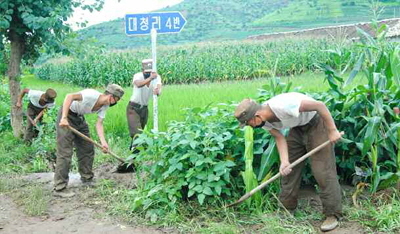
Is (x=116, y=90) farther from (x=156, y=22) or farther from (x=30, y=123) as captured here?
(x=30, y=123)

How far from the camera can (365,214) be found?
5.30 meters

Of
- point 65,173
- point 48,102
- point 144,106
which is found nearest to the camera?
point 65,173

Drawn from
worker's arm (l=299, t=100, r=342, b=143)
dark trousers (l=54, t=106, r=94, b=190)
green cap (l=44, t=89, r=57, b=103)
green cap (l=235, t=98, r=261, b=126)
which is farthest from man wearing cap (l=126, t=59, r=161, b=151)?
worker's arm (l=299, t=100, r=342, b=143)

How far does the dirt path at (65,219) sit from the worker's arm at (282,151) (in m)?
1.45

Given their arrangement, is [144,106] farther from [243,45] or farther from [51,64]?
[51,64]

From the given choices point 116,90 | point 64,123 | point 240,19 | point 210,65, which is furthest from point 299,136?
point 240,19

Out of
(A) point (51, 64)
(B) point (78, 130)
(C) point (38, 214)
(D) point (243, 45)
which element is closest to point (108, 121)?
(B) point (78, 130)

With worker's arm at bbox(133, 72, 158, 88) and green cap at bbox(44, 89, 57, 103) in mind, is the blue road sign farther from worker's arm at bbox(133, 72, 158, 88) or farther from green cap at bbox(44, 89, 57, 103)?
green cap at bbox(44, 89, 57, 103)

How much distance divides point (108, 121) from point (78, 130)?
302 centimetres

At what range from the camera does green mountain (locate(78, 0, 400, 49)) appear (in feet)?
158

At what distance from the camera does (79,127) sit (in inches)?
279

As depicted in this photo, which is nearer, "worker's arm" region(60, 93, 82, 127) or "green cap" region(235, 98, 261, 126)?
"green cap" region(235, 98, 261, 126)

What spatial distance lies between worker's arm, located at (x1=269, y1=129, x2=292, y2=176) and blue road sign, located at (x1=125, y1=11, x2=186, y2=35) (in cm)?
321

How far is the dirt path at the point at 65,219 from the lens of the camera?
540 centimetres
